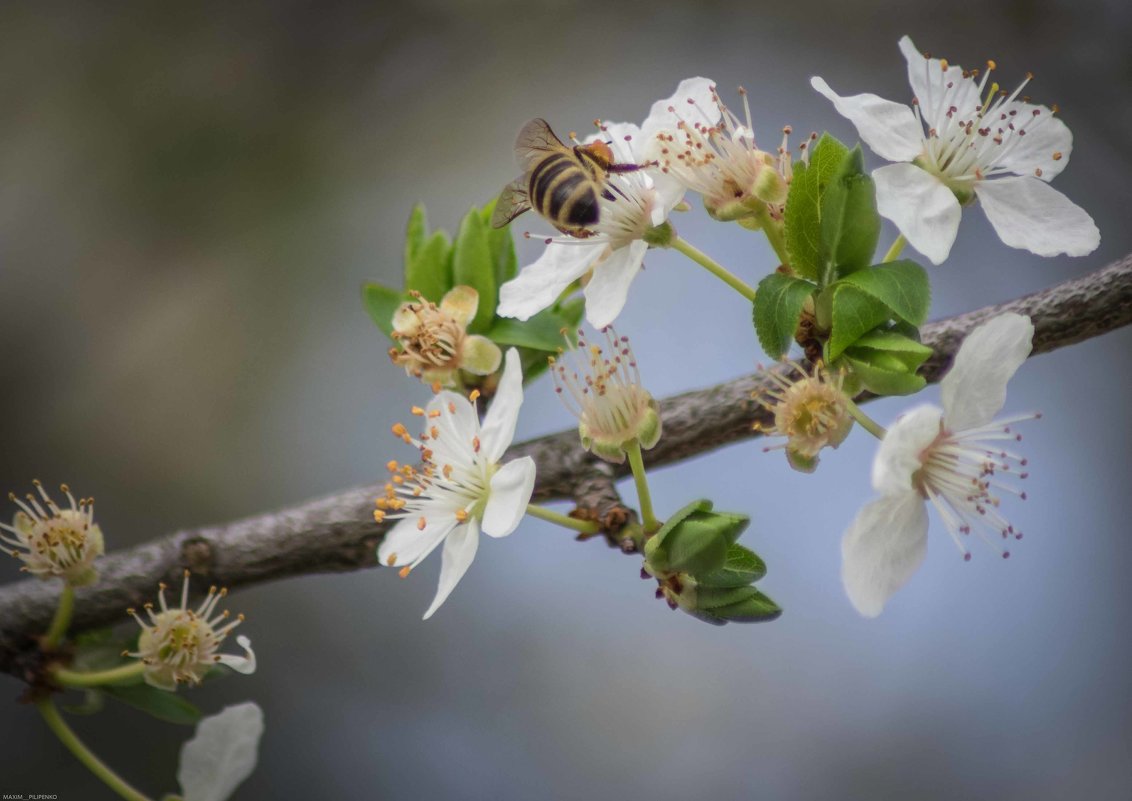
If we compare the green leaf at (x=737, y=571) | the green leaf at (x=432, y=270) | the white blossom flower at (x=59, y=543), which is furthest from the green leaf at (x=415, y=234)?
the green leaf at (x=737, y=571)

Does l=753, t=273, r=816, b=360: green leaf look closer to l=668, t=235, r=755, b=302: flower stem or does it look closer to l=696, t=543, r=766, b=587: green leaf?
l=668, t=235, r=755, b=302: flower stem

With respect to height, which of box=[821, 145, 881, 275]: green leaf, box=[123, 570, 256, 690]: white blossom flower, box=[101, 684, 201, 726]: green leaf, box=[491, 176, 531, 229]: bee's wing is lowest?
box=[101, 684, 201, 726]: green leaf

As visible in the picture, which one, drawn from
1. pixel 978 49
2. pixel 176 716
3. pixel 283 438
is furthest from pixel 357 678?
pixel 978 49

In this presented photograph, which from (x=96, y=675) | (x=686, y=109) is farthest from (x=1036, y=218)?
(x=96, y=675)

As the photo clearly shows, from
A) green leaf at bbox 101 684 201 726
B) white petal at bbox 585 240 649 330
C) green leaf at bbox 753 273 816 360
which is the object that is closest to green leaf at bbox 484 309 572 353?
white petal at bbox 585 240 649 330

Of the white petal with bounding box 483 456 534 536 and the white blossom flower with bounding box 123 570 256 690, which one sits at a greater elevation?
the white petal with bounding box 483 456 534 536

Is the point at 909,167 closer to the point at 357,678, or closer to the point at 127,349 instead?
the point at 357,678

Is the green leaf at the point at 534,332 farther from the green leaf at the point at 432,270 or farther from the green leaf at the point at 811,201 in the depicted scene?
the green leaf at the point at 811,201
